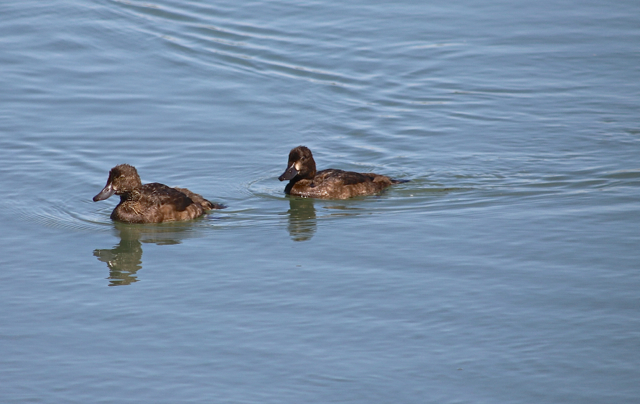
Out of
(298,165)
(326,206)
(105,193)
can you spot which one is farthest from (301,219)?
(105,193)

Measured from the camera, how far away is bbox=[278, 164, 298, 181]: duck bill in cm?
1370

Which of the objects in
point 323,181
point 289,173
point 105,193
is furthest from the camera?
point 289,173

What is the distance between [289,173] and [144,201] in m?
2.26

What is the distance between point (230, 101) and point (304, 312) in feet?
30.2

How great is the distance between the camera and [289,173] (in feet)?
45.2

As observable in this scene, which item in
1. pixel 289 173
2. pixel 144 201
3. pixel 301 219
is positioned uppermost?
pixel 289 173

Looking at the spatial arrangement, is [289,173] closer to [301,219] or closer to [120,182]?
[301,219]

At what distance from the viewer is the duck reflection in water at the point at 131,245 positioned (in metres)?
10.7

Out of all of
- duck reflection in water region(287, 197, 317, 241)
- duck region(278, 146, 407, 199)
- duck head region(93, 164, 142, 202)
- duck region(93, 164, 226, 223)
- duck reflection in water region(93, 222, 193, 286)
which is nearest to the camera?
duck reflection in water region(93, 222, 193, 286)

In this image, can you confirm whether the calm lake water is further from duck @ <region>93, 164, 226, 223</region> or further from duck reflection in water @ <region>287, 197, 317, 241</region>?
duck @ <region>93, 164, 226, 223</region>

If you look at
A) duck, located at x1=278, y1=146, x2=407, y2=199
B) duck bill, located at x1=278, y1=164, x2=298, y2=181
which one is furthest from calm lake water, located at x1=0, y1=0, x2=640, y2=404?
duck bill, located at x1=278, y1=164, x2=298, y2=181

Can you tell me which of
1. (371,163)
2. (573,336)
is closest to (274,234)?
(371,163)

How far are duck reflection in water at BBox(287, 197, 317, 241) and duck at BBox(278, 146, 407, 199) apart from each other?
0.59ft

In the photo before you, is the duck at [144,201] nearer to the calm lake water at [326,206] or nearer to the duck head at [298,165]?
the calm lake water at [326,206]
